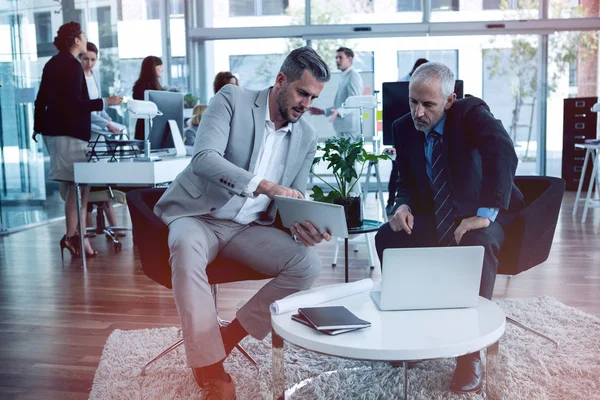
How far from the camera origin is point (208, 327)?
2.12m

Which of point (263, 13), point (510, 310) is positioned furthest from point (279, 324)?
point (263, 13)

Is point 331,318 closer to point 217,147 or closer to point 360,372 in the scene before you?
point 360,372

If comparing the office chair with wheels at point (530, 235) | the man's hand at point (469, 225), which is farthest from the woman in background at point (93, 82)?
the office chair with wheels at point (530, 235)

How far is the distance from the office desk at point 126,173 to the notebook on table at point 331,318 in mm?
2388

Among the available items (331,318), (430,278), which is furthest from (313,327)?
(430,278)

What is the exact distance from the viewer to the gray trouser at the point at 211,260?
2122 millimetres

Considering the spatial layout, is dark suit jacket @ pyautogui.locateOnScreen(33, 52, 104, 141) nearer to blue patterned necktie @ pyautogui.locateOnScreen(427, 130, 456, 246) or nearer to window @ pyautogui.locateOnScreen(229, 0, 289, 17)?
blue patterned necktie @ pyautogui.locateOnScreen(427, 130, 456, 246)

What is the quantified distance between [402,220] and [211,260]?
2.72 ft

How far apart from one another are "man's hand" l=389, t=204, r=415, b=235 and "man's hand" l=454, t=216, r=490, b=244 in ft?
0.69

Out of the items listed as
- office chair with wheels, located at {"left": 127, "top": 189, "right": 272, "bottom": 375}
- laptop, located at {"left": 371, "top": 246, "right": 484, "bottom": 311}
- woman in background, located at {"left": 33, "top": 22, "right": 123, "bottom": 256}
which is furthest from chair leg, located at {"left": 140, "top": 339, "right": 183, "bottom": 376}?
woman in background, located at {"left": 33, "top": 22, "right": 123, "bottom": 256}

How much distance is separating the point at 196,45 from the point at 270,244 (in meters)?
7.50

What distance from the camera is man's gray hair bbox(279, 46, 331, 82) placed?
240cm

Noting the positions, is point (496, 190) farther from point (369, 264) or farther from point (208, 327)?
point (369, 264)

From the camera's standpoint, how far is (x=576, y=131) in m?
8.31
